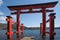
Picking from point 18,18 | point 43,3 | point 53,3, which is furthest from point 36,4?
point 18,18

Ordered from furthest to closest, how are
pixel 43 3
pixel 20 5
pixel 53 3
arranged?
pixel 20 5
pixel 43 3
pixel 53 3

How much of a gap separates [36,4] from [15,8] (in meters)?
3.30

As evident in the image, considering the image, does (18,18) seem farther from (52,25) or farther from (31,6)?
(52,25)

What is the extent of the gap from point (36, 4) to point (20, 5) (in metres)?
2.26

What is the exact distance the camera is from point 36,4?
49.5 feet

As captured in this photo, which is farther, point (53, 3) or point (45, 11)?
point (45, 11)

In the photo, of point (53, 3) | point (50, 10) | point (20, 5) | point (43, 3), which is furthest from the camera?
point (50, 10)

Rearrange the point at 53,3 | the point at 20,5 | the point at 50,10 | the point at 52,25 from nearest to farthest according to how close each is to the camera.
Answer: the point at 52,25 → the point at 53,3 → the point at 20,5 → the point at 50,10

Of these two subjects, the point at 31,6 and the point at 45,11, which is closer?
the point at 31,6

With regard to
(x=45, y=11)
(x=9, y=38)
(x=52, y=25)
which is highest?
(x=45, y=11)

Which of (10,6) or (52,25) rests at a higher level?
(10,6)

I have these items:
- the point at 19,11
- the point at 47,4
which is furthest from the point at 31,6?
the point at 19,11

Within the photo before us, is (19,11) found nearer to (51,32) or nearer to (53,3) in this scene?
(53,3)

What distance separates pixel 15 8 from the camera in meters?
17.1
